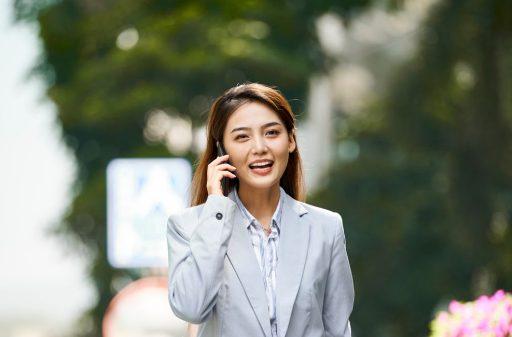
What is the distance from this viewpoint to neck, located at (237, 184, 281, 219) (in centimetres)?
348

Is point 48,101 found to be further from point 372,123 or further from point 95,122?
point 372,123

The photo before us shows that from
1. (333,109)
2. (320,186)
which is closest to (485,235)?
(320,186)

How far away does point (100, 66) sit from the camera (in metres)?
23.2

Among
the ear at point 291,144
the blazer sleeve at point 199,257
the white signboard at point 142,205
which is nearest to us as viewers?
the blazer sleeve at point 199,257

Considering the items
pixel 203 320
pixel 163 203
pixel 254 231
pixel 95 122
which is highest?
pixel 95 122

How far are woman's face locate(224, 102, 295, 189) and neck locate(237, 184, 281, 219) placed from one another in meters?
0.03

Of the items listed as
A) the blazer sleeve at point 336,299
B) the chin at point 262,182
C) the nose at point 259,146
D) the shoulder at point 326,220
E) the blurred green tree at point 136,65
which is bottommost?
the blazer sleeve at point 336,299

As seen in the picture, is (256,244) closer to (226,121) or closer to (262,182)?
(262,182)

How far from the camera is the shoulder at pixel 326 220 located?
11.3ft

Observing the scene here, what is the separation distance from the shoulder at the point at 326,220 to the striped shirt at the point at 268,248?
0.24 ft

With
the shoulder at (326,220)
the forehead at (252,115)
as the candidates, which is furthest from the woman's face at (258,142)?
the shoulder at (326,220)

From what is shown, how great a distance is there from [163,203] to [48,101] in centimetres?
1593

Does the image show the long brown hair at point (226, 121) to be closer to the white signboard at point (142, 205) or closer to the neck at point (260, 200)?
the neck at point (260, 200)

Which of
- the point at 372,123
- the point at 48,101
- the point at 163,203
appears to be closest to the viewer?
the point at 163,203
